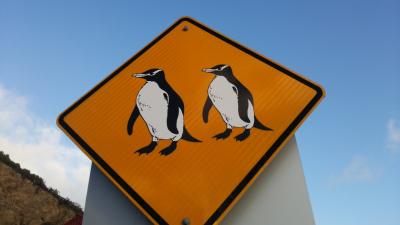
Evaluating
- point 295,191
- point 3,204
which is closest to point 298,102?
point 295,191

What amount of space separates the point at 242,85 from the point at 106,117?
31.4 inches

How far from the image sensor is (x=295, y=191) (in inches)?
60.2

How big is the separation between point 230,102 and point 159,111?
1.32 feet

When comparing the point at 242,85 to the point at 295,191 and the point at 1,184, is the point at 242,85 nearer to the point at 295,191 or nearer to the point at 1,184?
the point at 295,191

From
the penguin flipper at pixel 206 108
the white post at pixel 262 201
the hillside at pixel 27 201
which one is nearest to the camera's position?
the white post at pixel 262 201

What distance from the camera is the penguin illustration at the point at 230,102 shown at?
163cm

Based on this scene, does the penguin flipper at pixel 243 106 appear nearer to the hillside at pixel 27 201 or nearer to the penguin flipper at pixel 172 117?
the penguin flipper at pixel 172 117

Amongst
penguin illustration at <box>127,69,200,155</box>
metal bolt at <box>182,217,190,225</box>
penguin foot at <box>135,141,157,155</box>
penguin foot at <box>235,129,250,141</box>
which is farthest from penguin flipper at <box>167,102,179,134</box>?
metal bolt at <box>182,217,190,225</box>

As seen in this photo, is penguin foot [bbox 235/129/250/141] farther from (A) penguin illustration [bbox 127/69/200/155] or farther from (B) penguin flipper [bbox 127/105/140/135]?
(B) penguin flipper [bbox 127/105/140/135]

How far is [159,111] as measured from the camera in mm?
1792

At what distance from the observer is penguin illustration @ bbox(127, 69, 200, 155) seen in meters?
1.62

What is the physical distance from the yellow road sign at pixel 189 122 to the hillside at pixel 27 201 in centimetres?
657

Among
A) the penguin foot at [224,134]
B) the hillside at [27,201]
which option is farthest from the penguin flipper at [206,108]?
the hillside at [27,201]

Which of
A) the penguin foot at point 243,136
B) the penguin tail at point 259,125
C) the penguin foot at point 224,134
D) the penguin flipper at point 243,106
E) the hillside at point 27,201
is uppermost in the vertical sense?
the penguin flipper at point 243,106
